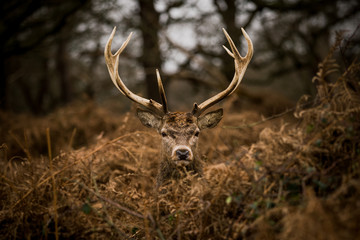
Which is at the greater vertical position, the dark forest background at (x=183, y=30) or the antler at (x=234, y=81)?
the dark forest background at (x=183, y=30)

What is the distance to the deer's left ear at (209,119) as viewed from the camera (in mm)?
4191

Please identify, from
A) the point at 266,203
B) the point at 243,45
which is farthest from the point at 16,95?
the point at 266,203

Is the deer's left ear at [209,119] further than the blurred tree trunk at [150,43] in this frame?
No

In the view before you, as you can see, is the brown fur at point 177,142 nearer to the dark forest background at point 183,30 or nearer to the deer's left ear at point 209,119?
the deer's left ear at point 209,119

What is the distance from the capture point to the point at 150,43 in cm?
1102

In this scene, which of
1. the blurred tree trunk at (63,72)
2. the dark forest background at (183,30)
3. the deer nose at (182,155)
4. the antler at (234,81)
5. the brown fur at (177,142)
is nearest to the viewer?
the deer nose at (182,155)

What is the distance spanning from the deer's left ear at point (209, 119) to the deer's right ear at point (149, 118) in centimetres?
68

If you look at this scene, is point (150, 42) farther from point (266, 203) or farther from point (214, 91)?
point (266, 203)

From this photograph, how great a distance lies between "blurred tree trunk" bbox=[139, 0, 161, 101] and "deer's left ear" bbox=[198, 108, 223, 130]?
6454 mm

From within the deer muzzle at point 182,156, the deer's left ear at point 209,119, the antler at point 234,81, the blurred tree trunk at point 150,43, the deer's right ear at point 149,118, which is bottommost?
the deer muzzle at point 182,156

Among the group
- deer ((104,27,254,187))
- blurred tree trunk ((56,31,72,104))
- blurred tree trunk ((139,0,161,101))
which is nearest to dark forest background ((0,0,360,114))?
blurred tree trunk ((139,0,161,101))

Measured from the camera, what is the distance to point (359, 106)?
2377 mm

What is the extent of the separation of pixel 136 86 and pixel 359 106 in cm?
1065

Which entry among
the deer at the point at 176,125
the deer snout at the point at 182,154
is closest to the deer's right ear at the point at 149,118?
the deer at the point at 176,125
